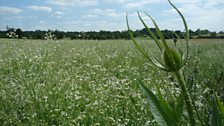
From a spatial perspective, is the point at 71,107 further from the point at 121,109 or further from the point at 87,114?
the point at 121,109

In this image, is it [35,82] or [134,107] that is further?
[35,82]

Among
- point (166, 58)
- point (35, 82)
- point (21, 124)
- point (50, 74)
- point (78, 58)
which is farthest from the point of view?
point (78, 58)

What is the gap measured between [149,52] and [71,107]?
9.52ft

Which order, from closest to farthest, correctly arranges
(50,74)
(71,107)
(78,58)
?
(71,107), (50,74), (78,58)

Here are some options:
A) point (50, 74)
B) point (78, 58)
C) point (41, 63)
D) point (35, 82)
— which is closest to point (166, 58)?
point (35, 82)

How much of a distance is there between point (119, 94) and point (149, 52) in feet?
10.1

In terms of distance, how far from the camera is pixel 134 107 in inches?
122

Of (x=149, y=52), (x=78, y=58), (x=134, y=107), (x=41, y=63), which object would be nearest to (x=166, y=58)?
(x=149, y=52)

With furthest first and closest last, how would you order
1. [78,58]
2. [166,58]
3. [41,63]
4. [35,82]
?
[78,58], [41,63], [35,82], [166,58]

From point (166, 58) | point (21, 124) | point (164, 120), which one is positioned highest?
point (166, 58)

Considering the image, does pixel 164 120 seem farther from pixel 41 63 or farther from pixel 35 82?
pixel 41 63

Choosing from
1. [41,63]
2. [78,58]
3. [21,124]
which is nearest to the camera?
[21,124]

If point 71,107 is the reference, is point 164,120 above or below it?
above

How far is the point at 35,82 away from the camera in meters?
4.17
